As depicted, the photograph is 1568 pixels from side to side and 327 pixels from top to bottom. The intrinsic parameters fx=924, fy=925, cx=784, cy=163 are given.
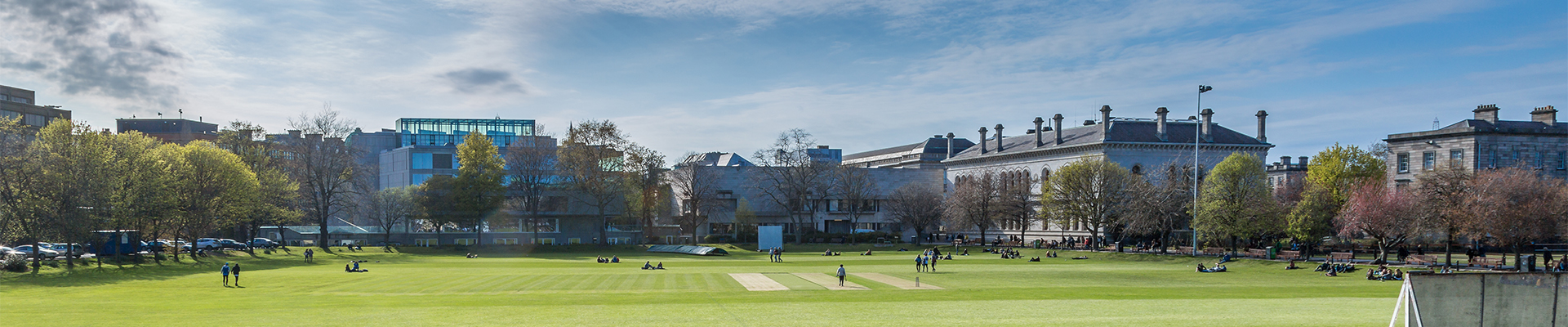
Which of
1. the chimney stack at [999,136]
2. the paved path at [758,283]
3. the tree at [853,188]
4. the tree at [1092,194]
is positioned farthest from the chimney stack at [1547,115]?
the paved path at [758,283]

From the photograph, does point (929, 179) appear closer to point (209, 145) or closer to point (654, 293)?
point (209, 145)

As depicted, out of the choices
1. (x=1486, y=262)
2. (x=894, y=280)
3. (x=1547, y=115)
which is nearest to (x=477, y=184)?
(x=894, y=280)

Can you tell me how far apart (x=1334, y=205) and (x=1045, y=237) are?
136 ft

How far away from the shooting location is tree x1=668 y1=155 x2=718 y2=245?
334ft

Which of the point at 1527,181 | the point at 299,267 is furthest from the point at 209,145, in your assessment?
the point at 1527,181

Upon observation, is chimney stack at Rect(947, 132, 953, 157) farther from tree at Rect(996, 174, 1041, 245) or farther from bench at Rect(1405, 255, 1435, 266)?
bench at Rect(1405, 255, 1435, 266)

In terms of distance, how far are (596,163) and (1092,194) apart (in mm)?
46249

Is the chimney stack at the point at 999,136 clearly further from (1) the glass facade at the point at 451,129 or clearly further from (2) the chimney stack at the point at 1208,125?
(1) the glass facade at the point at 451,129

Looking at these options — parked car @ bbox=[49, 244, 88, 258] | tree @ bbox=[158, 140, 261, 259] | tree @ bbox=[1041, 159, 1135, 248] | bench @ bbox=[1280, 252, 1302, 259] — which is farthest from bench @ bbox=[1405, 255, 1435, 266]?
tree @ bbox=[158, 140, 261, 259]

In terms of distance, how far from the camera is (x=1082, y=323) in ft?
86.9

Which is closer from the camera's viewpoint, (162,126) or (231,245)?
(231,245)

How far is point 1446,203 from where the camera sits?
52.1m

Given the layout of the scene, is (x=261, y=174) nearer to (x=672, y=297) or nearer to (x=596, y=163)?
(x=596, y=163)

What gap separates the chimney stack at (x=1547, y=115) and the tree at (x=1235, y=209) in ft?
93.9
